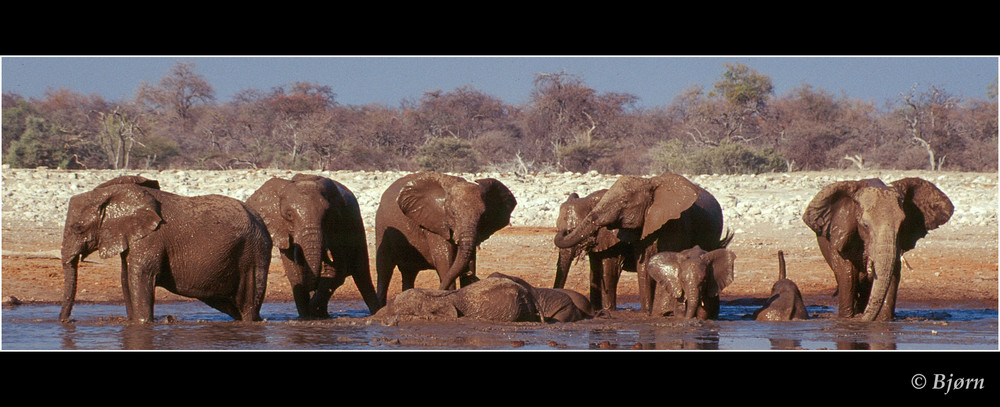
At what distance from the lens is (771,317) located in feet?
39.4

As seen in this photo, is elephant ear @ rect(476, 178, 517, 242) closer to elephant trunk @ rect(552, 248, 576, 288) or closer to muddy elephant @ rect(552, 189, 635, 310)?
muddy elephant @ rect(552, 189, 635, 310)

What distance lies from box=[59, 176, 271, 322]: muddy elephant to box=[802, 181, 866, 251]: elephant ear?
17.1 ft

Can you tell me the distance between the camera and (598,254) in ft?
43.3

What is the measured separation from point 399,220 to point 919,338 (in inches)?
205

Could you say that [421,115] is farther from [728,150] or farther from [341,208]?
[341,208]

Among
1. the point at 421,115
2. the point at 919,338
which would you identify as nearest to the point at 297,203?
the point at 919,338

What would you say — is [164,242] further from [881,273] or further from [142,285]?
[881,273]

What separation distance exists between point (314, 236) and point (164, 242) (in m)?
1.47

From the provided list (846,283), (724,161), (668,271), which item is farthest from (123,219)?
(724,161)

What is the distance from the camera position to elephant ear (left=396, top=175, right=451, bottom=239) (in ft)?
40.7

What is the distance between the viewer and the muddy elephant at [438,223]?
12.1 m

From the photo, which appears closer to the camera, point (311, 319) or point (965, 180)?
point (311, 319)

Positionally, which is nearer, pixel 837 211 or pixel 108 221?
pixel 108 221

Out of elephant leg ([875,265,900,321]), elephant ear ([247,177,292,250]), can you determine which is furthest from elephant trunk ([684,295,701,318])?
elephant ear ([247,177,292,250])
